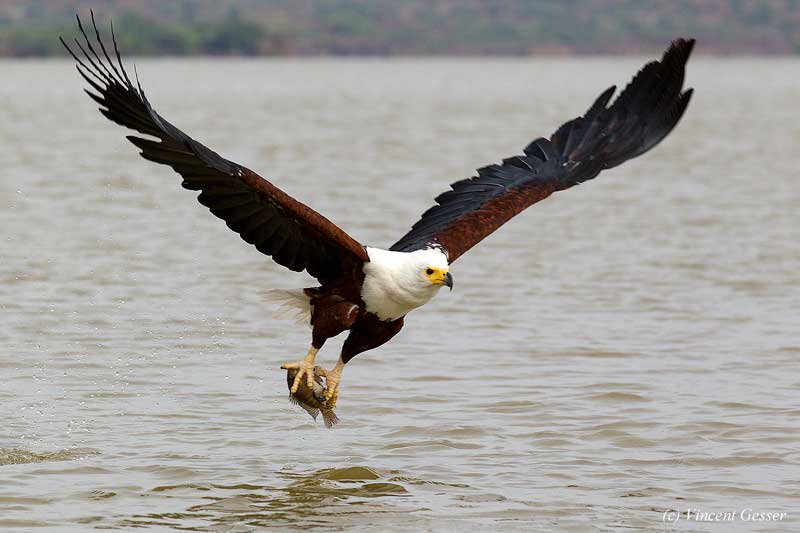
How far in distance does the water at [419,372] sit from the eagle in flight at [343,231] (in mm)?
789

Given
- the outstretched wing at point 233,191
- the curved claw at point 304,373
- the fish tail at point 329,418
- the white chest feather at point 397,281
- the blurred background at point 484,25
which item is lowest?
the fish tail at point 329,418

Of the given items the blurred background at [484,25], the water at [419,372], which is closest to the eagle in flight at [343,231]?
the water at [419,372]

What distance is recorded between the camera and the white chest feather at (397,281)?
7.73m

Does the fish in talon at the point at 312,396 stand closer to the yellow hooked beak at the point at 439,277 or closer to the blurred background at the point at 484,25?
the yellow hooked beak at the point at 439,277

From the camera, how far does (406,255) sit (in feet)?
25.9

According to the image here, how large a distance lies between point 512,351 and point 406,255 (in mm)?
3155

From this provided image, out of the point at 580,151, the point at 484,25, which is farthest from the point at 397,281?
the point at 484,25

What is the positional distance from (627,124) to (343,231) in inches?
96.1

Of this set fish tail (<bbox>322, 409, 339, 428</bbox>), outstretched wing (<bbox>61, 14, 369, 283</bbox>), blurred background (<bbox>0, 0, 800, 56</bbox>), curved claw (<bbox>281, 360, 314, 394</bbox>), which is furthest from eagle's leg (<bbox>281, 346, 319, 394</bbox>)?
blurred background (<bbox>0, 0, 800, 56</bbox>)

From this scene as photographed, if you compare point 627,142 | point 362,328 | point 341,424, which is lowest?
point 341,424

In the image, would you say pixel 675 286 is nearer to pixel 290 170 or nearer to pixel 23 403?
pixel 23 403

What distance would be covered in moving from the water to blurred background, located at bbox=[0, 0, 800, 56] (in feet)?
327

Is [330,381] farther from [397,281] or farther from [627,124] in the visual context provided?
[627,124]

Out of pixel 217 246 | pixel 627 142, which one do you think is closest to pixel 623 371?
pixel 627 142
